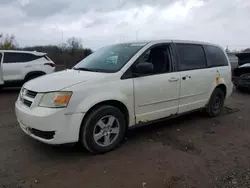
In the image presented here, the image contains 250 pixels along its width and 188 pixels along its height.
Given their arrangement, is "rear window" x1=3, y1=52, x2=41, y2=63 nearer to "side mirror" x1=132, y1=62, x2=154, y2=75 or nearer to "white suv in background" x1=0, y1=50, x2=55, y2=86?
"white suv in background" x1=0, y1=50, x2=55, y2=86

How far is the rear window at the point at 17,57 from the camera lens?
9.37 m

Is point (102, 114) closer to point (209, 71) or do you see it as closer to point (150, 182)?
point (150, 182)

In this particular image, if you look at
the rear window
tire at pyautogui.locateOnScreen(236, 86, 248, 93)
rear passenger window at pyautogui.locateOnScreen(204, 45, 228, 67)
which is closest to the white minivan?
rear passenger window at pyautogui.locateOnScreen(204, 45, 228, 67)

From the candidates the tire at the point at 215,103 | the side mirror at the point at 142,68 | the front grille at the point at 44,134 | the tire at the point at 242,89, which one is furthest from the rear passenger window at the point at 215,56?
the tire at the point at 242,89

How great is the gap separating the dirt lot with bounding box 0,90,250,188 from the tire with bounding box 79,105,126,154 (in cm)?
15

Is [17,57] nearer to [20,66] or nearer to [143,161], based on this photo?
[20,66]

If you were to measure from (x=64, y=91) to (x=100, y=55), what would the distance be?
1.52m

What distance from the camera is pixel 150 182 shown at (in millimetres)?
2918

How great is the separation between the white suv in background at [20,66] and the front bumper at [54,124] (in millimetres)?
6547

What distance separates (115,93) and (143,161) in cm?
105

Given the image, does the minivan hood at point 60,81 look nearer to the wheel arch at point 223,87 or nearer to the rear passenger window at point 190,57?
the rear passenger window at point 190,57

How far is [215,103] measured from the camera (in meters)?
5.74

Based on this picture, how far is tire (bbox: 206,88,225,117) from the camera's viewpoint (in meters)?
5.58

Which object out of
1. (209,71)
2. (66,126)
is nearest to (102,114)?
(66,126)
